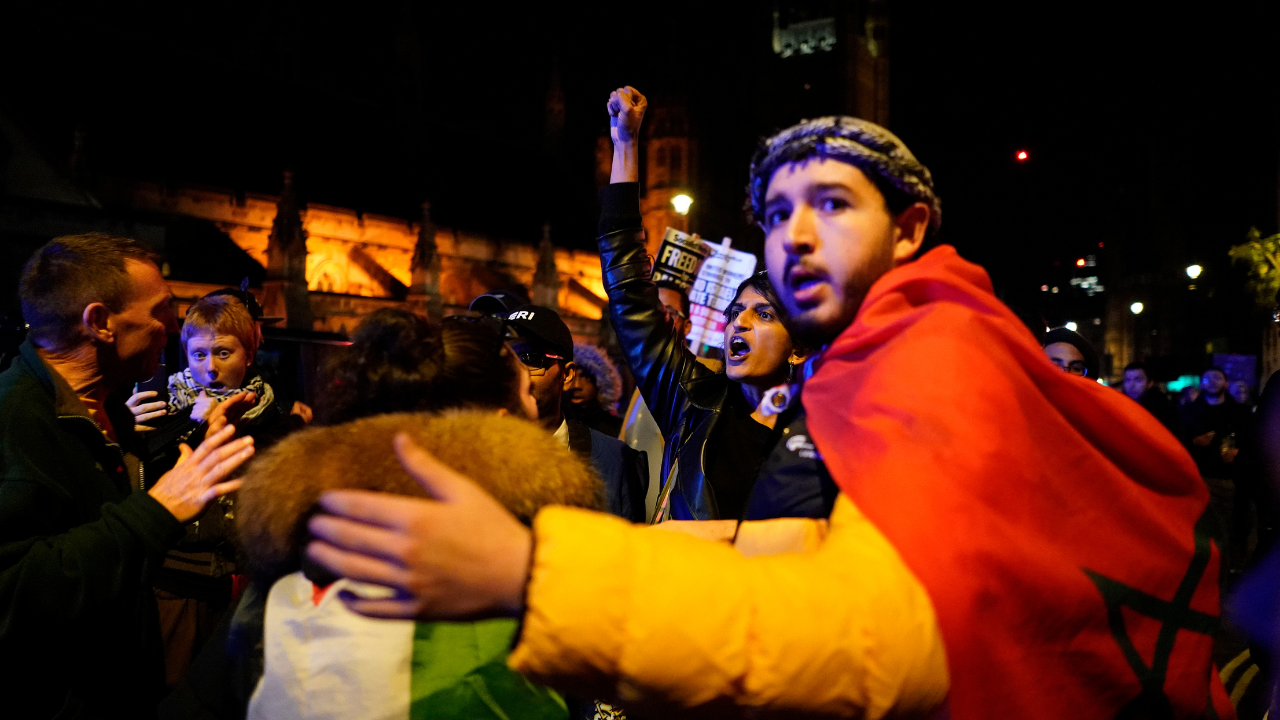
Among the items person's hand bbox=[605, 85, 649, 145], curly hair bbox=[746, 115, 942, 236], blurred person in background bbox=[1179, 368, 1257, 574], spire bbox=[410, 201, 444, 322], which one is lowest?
blurred person in background bbox=[1179, 368, 1257, 574]

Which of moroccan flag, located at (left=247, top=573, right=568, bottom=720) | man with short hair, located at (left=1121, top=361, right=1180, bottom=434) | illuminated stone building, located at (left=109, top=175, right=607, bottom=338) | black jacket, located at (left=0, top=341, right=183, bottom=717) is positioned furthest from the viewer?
illuminated stone building, located at (left=109, top=175, right=607, bottom=338)

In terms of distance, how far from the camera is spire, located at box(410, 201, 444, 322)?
35.9 metres

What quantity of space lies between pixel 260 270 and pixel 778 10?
35.2 metres

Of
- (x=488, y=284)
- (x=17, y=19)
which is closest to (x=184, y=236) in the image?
(x=17, y=19)

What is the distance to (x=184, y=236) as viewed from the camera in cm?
3006

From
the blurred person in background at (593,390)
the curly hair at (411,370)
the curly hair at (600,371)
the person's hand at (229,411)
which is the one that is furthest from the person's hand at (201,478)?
the curly hair at (600,371)

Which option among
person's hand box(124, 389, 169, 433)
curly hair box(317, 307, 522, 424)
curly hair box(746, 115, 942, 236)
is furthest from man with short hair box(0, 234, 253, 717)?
curly hair box(746, 115, 942, 236)

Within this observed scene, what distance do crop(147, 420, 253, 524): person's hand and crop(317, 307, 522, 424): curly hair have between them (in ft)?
3.00

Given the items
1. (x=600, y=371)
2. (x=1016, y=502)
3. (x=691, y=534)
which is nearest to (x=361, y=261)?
(x=600, y=371)

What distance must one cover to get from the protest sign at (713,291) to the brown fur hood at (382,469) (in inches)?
231

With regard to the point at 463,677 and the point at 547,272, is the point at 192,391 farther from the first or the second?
the point at 547,272

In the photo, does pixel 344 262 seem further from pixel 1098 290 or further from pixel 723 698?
pixel 1098 290

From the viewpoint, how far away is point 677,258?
630 centimetres

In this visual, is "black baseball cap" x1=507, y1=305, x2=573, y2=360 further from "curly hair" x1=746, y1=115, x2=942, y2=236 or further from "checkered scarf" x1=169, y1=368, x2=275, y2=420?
"curly hair" x1=746, y1=115, x2=942, y2=236
